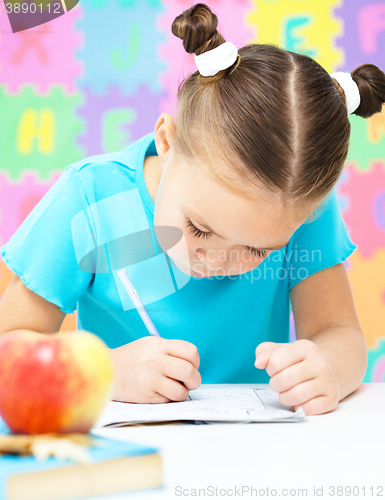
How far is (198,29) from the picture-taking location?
1.77ft

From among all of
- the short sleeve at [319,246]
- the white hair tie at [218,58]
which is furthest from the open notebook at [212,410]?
the white hair tie at [218,58]

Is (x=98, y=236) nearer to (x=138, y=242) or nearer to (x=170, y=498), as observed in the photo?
(x=138, y=242)

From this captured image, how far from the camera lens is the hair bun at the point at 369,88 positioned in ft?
2.12

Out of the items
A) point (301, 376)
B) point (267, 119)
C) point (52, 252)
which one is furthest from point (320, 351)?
point (52, 252)

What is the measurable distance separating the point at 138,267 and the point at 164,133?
218mm

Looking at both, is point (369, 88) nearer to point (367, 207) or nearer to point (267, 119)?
point (267, 119)

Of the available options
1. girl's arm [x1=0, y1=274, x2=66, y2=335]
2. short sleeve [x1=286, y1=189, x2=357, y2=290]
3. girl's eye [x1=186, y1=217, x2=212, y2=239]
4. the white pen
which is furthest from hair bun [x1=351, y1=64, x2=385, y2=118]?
girl's arm [x1=0, y1=274, x2=66, y2=335]

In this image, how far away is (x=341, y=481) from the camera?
0.28 metres

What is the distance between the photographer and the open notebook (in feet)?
1.37

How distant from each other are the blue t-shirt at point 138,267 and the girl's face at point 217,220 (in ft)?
0.40

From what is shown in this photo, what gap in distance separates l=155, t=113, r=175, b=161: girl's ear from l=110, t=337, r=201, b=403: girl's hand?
27 centimetres

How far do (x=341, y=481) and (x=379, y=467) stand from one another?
5 cm

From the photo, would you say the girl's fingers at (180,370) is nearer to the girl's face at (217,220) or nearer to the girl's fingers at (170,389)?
the girl's fingers at (170,389)

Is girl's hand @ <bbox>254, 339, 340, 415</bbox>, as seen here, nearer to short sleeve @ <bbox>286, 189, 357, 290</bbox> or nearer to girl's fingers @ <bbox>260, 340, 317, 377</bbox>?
girl's fingers @ <bbox>260, 340, 317, 377</bbox>
